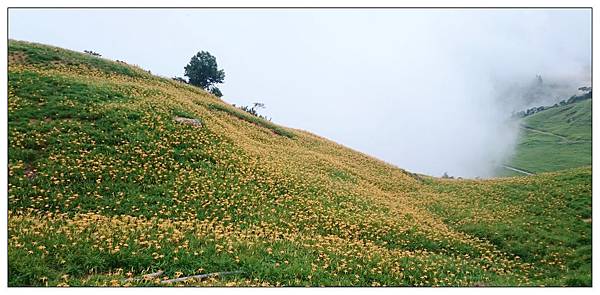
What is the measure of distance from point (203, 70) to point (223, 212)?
5009cm

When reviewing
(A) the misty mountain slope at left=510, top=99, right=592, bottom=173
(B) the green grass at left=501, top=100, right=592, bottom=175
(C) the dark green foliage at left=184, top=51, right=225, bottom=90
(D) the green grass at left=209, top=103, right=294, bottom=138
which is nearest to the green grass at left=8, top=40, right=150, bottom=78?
(D) the green grass at left=209, top=103, right=294, bottom=138

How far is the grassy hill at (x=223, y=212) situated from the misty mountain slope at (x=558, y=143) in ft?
308

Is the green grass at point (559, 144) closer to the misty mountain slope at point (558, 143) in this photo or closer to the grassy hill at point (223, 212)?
the misty mountain slope at point (558, 143)

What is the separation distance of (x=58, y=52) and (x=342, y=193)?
30.1 m

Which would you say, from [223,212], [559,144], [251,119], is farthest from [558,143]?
[223,212]

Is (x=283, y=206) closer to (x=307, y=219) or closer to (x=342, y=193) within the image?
(x=307, y=219)

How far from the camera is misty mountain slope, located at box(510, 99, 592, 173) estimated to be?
118 meters

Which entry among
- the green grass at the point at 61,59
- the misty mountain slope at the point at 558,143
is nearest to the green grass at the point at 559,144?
the misty mountain slope at the point at 558,143

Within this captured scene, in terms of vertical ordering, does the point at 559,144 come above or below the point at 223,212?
above

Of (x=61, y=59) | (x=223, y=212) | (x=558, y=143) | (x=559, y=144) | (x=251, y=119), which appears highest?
(x=61, y=59)

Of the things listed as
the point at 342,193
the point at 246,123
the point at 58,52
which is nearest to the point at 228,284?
the point at 342,193

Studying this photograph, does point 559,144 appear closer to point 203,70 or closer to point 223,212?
point 203,70

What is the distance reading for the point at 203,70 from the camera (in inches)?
2479

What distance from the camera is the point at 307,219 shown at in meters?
17.3
